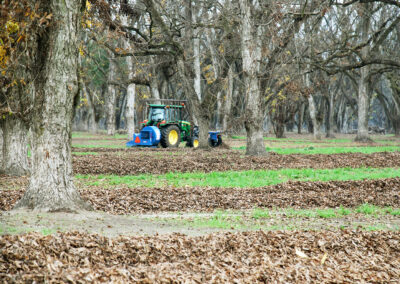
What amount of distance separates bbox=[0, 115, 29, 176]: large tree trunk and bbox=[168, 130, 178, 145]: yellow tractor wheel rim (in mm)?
12106

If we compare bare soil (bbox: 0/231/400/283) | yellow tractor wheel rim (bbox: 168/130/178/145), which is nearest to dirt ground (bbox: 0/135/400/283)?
bare soil (bbox: 0/231/400/283)

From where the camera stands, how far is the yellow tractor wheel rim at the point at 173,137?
25.0 meters

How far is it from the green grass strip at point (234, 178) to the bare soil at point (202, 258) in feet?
17.7

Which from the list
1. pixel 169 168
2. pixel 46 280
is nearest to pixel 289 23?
pixel 169 168

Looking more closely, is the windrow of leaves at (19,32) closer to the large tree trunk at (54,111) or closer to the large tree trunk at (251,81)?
the large tree trunk at (54,111)

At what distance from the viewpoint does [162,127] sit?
24.9 meters

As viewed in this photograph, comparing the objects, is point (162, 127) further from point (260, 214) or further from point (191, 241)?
point (191, 241)

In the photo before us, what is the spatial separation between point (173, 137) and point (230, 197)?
48.6 feet

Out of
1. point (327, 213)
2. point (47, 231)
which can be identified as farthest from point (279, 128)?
point (47, 231)

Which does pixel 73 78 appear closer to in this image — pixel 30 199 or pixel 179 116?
pixel 30 199

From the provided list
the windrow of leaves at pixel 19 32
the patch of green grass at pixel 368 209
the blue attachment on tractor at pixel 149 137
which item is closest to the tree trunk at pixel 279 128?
the blue attachment on tractor at pixel 149 137

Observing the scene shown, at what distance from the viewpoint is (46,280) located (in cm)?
474

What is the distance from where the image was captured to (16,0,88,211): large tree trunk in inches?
307

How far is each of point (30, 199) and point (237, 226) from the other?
3688 millimetres
